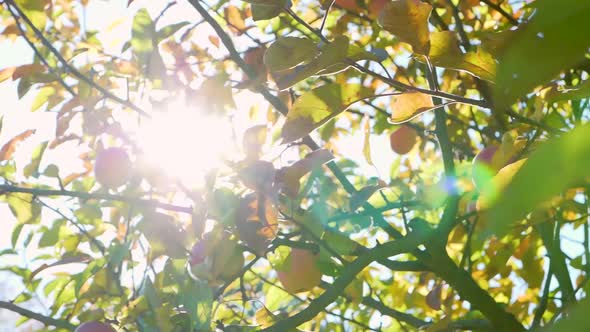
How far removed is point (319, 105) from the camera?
25.3 inches

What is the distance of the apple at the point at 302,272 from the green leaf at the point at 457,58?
0.58m

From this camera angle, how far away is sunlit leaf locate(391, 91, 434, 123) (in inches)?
24.4

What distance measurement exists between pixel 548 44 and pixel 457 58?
370 mm

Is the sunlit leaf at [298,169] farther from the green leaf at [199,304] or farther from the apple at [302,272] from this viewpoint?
the apple at [302,272]

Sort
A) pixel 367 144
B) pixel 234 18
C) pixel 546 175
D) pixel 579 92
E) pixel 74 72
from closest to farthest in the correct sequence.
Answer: pixel 546 175 → pixel 579 92 → pixel 367 144 → pixel 74 72 → pixel 234 18

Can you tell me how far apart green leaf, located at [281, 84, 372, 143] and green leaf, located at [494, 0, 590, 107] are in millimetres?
432

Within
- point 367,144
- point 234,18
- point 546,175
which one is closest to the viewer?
point 546,175

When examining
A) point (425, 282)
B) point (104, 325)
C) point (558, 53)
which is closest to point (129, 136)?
point (104, 325)

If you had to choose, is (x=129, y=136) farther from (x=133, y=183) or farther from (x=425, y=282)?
(x=425, y=282)

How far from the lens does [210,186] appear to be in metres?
0.86

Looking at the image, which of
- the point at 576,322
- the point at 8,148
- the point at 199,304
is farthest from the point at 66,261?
the point at 576,322

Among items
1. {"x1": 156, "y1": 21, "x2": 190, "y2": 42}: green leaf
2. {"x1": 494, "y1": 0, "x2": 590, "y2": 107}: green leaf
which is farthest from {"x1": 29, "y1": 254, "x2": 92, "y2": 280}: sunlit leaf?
{"x1": 494, "y1": 0, "x2": 590, "y2": 107}: green leaf

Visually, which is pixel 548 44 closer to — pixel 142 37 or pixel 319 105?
pixel 319 105

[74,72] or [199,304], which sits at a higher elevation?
[74,72]
